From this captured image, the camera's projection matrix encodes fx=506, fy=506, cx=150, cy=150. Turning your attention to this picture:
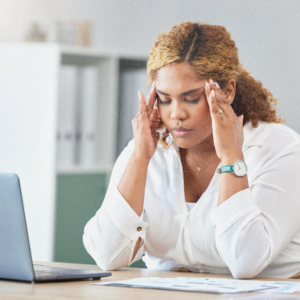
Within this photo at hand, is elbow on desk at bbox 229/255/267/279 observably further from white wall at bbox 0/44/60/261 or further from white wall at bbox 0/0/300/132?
white wall at bbox 0/44/60/261

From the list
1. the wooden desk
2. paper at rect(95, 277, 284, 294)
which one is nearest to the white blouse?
paper at rect(95, 277, 284, 294)

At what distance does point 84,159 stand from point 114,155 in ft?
0.61

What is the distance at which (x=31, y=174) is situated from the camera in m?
2.38

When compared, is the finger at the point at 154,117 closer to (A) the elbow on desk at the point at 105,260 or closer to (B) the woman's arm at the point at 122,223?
(B) the woman's arm at the point at 122,223

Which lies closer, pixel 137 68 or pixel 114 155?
pixel 137 68

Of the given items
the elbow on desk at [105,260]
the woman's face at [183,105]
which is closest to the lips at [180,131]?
the woman's face at [183,105]

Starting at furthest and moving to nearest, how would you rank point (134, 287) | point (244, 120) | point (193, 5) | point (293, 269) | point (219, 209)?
point (193, 5)
point (244, 120)
point (293, 269)
point (219, 209)
point (134, 287)

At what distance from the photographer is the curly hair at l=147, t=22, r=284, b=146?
1.52 m

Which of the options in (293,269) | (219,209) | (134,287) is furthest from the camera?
(293,269)

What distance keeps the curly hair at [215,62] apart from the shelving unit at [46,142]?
0.58 meters

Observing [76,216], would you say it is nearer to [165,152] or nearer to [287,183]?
[165,152]

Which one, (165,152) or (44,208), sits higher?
(165,152)

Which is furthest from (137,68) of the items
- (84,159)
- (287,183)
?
(287,183)

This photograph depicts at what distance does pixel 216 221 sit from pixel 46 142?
1.32 meters
